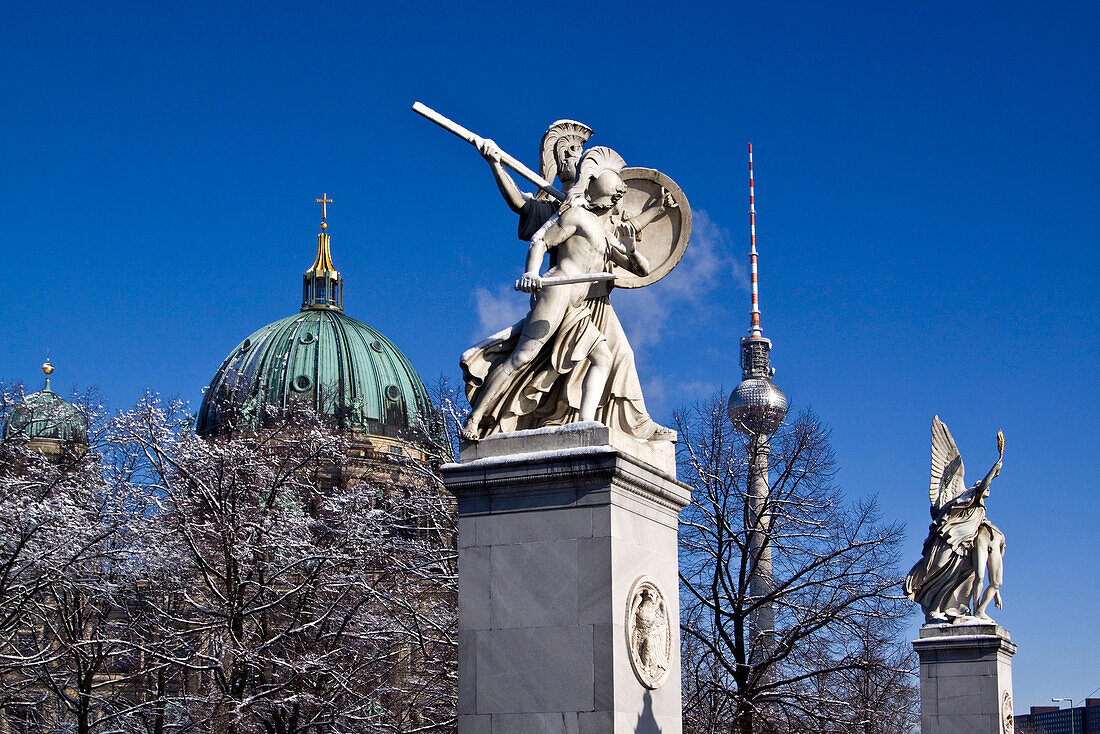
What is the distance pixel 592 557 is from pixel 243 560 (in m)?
18.1

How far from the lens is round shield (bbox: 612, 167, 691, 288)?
1355 cm

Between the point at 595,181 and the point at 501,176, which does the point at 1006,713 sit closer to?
the point at 595,181

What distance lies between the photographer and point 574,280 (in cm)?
1244

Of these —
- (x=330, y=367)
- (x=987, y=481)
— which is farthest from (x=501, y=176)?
(x=330, y=367)

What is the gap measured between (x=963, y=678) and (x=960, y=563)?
1.82 metres

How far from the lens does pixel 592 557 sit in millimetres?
11359

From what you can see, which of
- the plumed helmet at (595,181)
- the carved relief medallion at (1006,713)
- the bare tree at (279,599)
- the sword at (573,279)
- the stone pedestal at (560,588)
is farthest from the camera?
the bare tree at (279,599)

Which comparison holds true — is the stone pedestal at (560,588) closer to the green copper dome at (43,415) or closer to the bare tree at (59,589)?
the bare tree at (59,589)

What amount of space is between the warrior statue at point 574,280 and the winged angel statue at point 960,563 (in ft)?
35.9

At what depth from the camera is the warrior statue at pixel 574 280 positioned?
12.5m

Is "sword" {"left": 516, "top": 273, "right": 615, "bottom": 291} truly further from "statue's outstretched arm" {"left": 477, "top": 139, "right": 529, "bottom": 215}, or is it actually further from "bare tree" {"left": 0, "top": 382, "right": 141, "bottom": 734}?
"bare tree" {"left": 0, "top": 382, "right": 141, "bottom": 734}

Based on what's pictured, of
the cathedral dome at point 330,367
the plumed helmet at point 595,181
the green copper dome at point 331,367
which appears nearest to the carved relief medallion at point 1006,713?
the plumed helmet at point 595,181

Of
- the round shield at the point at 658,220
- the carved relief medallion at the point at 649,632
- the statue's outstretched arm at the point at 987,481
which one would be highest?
the round shield at the point at 658,220

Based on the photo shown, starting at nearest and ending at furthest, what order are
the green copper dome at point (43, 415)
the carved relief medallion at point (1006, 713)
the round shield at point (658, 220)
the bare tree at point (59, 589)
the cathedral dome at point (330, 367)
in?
the round shield at point (658, 220) → the carved relief medallion at point (1006, 713) → the bare tree at point (59, 589) → the green copper dome at point (43, 415) → the cathedral dome at point (330, 367)
